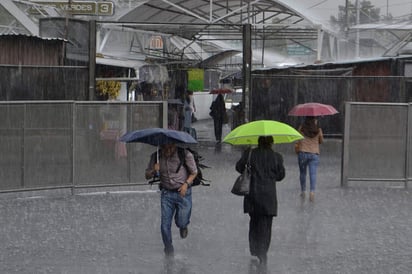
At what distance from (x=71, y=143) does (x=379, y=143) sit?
572 centimetres

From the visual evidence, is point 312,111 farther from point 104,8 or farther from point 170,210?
point 104,8

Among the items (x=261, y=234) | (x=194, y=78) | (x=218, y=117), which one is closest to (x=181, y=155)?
(x=261, y=234)

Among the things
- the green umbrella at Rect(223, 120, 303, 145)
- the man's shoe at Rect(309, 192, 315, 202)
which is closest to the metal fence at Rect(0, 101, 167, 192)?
the man's shoe at Rect(309, 192, 315, 202)

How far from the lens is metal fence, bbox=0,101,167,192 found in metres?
13.3

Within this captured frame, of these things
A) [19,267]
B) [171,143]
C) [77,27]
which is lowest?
[19,267]

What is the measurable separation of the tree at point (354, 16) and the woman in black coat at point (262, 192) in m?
23.6

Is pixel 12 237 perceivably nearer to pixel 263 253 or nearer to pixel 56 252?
pixel 56 252

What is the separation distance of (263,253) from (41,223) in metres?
3.75

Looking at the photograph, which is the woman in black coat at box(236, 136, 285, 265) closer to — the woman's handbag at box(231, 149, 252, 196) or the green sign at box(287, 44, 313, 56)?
the woman's handbag at box(231, 149, 252, 196)

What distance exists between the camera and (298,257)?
29.7ft

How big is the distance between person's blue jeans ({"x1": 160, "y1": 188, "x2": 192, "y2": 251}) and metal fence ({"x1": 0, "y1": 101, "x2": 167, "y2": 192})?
5015mm

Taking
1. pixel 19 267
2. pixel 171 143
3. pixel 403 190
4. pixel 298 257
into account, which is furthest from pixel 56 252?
pixel 403 190

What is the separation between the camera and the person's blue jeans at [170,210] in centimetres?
897

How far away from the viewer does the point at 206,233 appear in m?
10.5
